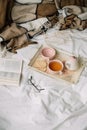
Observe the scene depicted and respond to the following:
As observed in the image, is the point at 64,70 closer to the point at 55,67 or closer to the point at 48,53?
the point at 55,67

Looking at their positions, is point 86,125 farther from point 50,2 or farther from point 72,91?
point 50,2

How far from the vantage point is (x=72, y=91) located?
1.30 metres

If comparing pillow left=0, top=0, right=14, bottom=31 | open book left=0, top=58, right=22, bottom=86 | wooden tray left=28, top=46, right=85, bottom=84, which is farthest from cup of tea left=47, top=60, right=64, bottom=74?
pillow left=0, top=0, right=14, bottom=31

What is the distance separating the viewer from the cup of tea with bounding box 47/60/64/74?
53.8 inches

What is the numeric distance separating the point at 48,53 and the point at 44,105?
42 centimetres

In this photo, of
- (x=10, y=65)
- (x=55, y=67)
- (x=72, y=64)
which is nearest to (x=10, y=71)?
(x=10, y=65)

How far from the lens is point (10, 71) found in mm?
1384

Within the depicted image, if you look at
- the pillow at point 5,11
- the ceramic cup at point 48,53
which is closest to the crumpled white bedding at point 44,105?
the ceramic cup at point 48,53

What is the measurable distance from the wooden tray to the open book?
0.28ft

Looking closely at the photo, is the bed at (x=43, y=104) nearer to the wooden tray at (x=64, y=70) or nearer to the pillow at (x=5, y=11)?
the wooden tray at (x=64, y=70)

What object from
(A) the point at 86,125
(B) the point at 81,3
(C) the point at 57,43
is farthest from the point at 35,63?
(B) the point at 81,3

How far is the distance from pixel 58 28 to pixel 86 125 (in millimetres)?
811

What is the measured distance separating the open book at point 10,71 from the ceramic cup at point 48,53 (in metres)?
0.17

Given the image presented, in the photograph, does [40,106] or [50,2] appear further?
[50,2]
